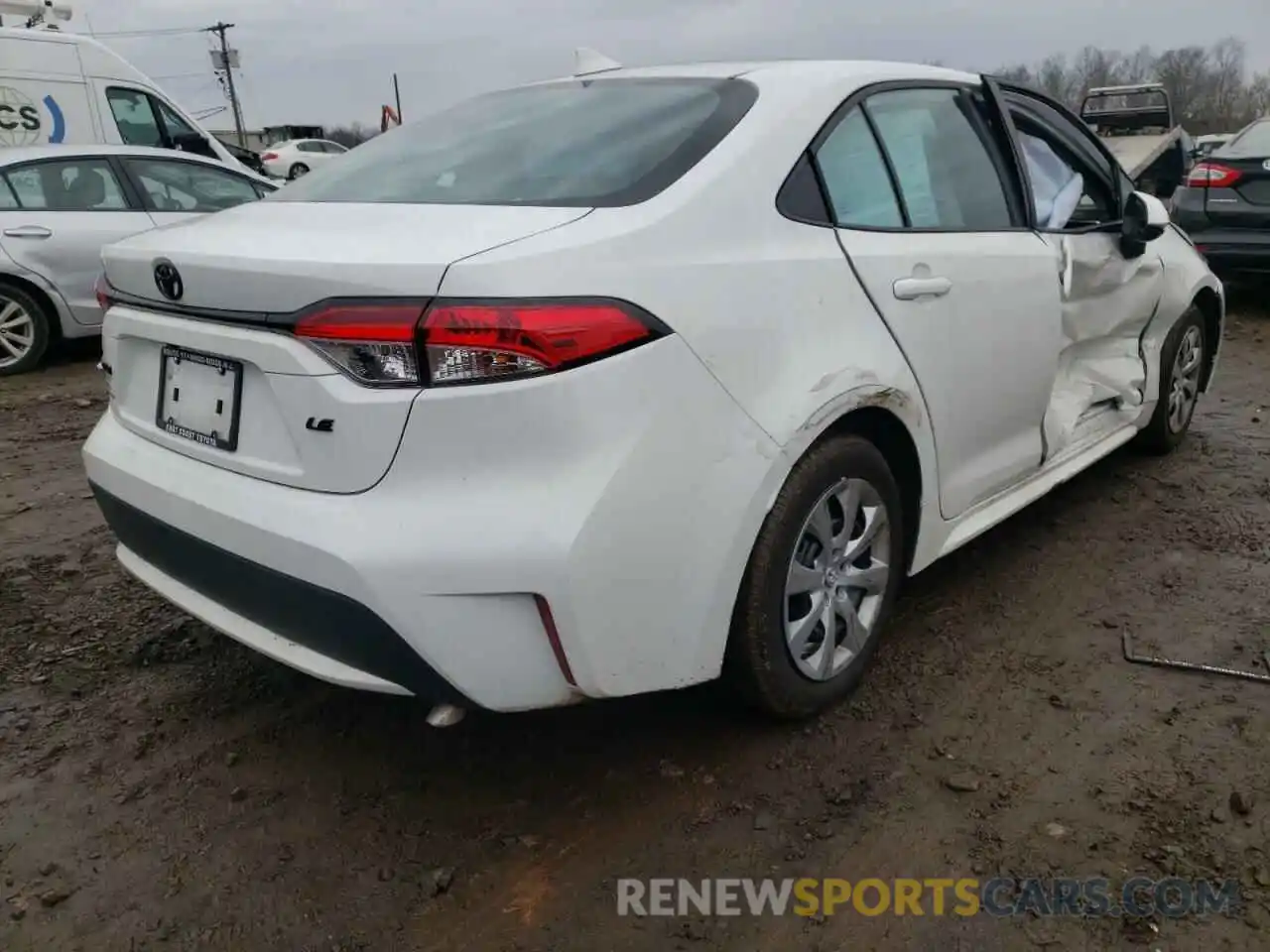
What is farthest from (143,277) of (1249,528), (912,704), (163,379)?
(1249,528)

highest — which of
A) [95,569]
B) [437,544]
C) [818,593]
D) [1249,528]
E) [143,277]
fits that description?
[143,277]

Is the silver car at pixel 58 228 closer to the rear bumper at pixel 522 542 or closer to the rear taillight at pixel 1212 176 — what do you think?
the rear bumper at pixel 522 542

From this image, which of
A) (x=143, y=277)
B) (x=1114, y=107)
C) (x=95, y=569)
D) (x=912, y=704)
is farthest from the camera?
(x=1114, y=107)

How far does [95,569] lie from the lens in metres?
3.66

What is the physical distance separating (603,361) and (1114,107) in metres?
18.1

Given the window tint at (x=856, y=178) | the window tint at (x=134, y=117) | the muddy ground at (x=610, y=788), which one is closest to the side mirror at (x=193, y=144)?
the window tint at (x=134, y=117)

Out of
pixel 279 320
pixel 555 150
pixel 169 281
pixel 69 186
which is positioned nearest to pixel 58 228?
pixel 69 186

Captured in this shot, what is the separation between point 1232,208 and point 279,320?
7.80 meters

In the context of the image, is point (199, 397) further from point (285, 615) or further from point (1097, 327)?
point (1097, 327)

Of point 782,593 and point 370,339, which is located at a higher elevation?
point 370,339

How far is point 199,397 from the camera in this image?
226 cm

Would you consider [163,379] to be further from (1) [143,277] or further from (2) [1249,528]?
→ (2) [1249,528]

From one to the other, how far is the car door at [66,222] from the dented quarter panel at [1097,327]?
5871mm

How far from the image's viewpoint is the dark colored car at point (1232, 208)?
25.0ft
